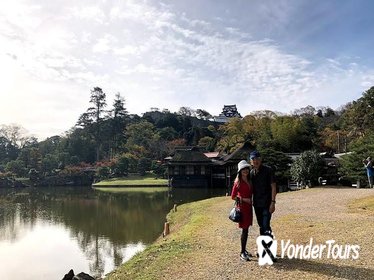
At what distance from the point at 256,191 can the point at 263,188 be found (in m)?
0.11

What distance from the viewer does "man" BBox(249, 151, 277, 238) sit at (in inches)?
209

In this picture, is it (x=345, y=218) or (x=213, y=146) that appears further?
(x=213, y=146)

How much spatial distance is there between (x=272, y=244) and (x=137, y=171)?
142 ft

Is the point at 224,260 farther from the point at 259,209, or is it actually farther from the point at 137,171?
the point at 137,171

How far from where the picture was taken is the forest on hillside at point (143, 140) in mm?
42531

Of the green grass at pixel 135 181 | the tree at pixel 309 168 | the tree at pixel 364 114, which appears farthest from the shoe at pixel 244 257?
the green grass at pixel 135 181

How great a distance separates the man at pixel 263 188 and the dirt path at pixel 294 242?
2.60 ft

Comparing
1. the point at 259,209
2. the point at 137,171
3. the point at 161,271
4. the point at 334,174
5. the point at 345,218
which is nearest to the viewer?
the point at 259,209

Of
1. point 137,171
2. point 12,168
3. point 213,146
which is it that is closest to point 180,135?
point 213,146

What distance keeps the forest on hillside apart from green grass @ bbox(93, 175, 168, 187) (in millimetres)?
1682

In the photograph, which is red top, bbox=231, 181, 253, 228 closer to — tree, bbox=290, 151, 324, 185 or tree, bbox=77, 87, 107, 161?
tree, bbox=290, 151, 324, 185

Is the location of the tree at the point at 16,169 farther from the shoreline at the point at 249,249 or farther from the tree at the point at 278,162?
the shoreline at the point at 249,249

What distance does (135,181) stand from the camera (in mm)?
42969

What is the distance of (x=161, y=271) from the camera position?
5820 millimetres
